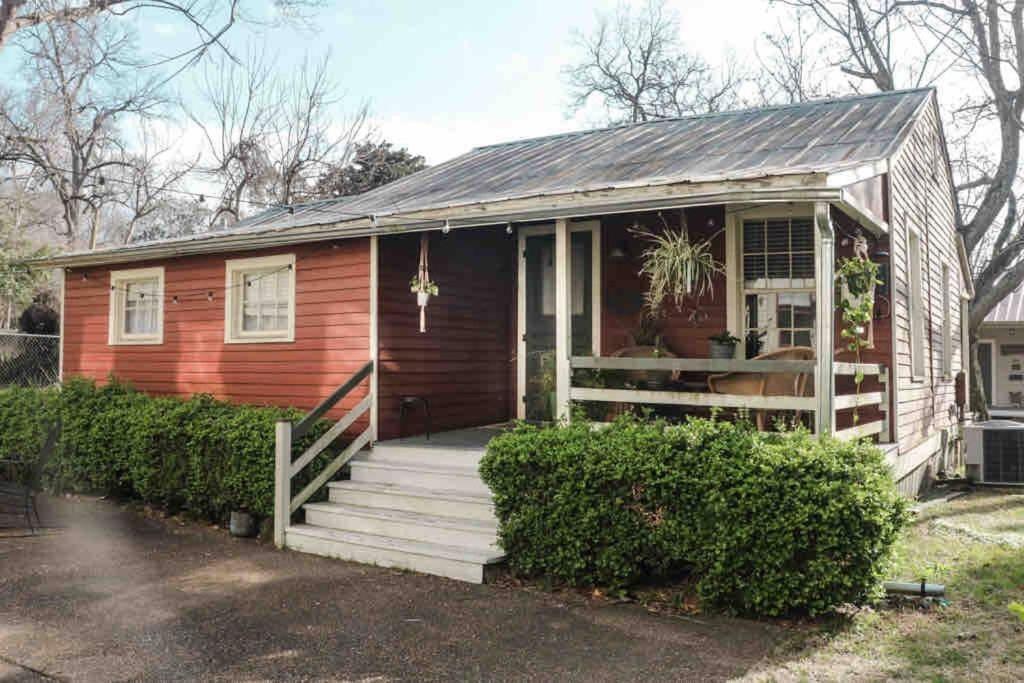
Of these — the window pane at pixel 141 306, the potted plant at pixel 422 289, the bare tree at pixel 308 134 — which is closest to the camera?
the potted plant at pixel 422 289

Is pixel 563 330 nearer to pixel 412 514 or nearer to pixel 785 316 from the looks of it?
pixel 412 514

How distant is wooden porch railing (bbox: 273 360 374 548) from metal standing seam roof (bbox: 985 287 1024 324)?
17742mm

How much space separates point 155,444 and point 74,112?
559 inches

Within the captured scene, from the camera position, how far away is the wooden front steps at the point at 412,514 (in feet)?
20.0

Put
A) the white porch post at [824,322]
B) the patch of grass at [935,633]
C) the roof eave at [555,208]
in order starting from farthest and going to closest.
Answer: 1. the roof eave at [555,208]
2. the white porch post at [824,322]
3. the patch of grass at [935,633]

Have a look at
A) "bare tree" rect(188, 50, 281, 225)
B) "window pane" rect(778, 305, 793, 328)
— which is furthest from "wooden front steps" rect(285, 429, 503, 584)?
"bare tree" rect(188, 50, 281, 225)

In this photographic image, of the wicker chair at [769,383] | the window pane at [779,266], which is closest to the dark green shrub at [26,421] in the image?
the wicker chair at [769,383]

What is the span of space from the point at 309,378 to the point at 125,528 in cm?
230

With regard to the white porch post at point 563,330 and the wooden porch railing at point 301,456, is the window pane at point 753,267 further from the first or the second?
the wooden porch railing at point 301,456

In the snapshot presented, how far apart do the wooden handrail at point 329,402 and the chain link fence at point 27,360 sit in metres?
11.7

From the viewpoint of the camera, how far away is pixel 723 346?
7453mm

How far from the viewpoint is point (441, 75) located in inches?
843

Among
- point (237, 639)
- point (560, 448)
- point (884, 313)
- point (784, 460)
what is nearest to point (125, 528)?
point (237, 639)

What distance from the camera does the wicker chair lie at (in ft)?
21.3
